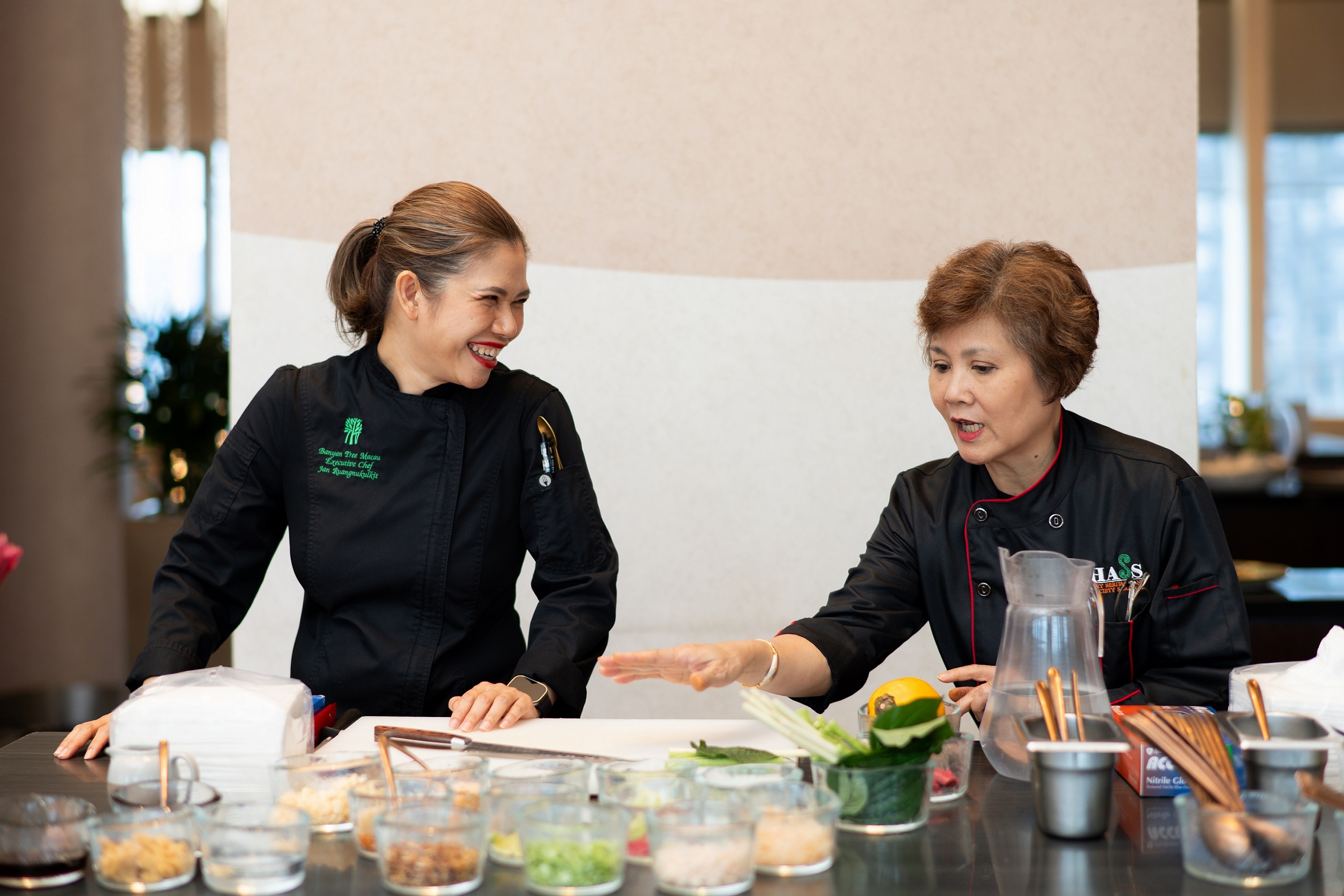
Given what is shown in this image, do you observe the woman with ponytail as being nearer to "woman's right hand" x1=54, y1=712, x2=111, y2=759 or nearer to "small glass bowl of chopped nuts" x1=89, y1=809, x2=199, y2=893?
"woman's right hand" x1=54, y1=712, x2=111, y2=759

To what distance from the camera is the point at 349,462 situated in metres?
2.02

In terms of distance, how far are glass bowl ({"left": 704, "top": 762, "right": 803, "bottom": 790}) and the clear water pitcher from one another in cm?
30

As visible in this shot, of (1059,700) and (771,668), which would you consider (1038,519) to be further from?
(1059,700)

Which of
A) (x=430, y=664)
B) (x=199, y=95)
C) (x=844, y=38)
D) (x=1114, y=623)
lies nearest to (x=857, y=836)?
(x=1114, y=623)

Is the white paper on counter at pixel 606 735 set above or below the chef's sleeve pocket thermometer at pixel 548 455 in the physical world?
below

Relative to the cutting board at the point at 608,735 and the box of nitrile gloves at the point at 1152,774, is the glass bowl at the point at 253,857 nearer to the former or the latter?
the cutting board at the point at 608,735

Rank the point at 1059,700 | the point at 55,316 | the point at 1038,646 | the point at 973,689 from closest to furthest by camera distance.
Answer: the point at 1059,700 → the point at 1038,646 → the point at 973,689 → the point at 55,316

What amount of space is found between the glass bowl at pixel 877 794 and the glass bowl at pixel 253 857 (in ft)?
1.68

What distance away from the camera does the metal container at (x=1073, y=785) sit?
3.92 feet

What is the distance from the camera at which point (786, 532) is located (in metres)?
2.90

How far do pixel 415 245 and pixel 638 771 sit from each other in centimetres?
107

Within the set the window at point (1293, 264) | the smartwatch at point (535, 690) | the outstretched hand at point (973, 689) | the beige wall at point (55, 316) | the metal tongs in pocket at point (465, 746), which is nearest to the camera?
the metal tongs in pocket at point (465, 746)

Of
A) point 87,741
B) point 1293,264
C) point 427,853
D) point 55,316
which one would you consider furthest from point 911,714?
point 1293,264

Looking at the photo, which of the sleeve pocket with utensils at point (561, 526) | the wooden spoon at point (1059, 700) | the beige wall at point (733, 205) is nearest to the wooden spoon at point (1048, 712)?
the wooden spoon at point (1059, 700)
